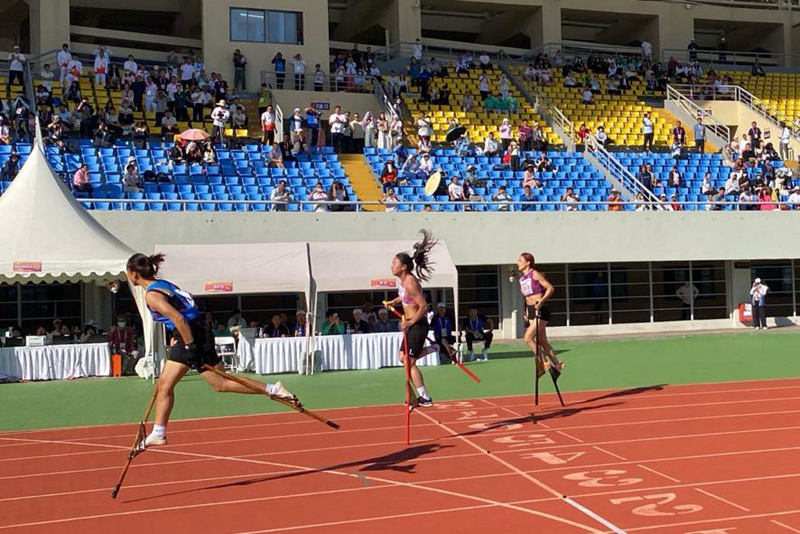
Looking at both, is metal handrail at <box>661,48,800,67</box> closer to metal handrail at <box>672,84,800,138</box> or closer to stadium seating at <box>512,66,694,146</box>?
metal handrail at <box>672,84,800,138</box>

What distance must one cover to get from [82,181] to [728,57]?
3445cm

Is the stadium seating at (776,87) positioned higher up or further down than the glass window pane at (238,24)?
further down

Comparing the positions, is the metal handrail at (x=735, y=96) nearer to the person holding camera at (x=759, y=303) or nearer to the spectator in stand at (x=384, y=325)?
the person holding camera at (x=759, y=303)

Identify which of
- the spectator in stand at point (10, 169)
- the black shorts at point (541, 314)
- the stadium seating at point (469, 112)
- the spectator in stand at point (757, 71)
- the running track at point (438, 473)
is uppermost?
the spectator in stand at point (757, 71)

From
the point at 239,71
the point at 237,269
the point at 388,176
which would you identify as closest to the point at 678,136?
the point at 388,176

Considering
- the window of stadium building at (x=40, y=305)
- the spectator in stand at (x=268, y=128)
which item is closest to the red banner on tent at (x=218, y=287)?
the window of stadium building at (x=40, y=305)

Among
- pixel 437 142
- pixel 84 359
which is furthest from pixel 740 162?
pixel 84 359

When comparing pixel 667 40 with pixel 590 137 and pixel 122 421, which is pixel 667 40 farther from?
pixel 122 421

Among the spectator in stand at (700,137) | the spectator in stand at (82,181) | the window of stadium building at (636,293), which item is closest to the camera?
the spectator in stand at (82,181)

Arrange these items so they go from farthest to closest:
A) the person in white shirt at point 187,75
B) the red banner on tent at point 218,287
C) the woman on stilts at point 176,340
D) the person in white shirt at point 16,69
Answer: the person in white shirt at point 187,75 < the person in white shirt at point 16,69 < the red banner on tent at point 218,287 < the woman on stilts at point 176,340

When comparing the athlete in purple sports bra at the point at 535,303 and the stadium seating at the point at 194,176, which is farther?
the stadium seating at the point at 194,176

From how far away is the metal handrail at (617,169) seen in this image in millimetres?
29648

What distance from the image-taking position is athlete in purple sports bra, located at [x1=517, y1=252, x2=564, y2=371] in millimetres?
12555

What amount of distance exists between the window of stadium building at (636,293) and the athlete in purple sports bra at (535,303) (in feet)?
54.8
